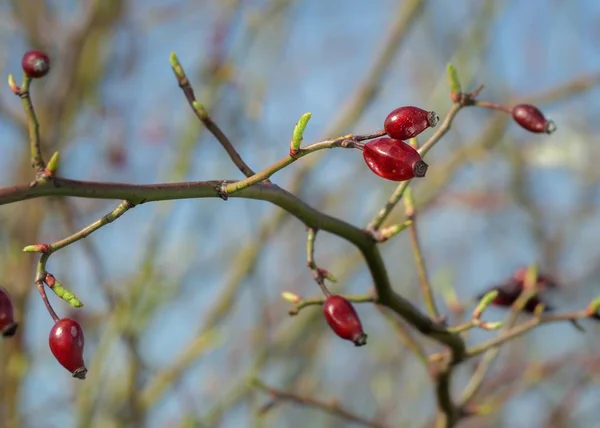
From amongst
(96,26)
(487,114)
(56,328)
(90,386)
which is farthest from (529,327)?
(487,114)

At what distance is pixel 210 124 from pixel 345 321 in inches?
14.4

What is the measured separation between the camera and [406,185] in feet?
3.59

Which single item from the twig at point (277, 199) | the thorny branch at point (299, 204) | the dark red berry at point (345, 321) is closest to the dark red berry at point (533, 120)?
the thorny branch at point (299, 204)

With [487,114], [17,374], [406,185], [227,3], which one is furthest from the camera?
[487,114]

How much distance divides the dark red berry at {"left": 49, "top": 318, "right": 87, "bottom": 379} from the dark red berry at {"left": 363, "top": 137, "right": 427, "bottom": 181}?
441 millimetres

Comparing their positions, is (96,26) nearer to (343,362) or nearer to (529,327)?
(529,327)

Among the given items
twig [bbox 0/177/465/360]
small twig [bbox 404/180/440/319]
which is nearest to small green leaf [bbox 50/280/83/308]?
twig [bbox 0/177/465/360]

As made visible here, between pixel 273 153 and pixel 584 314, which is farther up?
pixel 273 153

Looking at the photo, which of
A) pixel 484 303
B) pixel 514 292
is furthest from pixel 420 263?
pixel 514 292

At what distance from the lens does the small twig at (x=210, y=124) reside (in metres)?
0.96

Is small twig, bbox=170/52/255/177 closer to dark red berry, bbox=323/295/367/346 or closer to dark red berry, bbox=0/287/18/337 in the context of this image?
dark red berry, bbox=323/295/367/346

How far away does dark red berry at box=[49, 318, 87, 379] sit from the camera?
0.89 m

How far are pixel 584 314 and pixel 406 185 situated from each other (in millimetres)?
483

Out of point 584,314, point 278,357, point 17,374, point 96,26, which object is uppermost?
point 96,26
